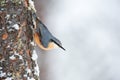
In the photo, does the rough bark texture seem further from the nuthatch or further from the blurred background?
the blurred background

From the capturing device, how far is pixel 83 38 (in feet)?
38.3

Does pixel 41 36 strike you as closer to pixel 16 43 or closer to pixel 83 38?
pixel 16 43

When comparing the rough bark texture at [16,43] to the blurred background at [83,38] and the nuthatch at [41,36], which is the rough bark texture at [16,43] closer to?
the nuthatch at [41,36]

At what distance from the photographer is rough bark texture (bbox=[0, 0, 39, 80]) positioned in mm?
1755

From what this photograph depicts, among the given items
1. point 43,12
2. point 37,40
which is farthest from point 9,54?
point 43,12

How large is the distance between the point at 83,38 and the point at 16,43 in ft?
32.6

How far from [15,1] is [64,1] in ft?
34.4

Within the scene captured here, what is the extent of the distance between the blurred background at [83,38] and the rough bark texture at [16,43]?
7.49m

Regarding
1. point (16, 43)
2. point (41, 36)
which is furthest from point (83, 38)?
point (16, 43)

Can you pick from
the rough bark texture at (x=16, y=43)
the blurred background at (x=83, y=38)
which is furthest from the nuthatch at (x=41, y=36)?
the blurred background at (x=83, y=38)

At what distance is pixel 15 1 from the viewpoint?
1.80m

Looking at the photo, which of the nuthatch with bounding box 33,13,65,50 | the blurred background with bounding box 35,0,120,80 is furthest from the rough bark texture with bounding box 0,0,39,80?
the blurred background with bounding box 35,0,120,80

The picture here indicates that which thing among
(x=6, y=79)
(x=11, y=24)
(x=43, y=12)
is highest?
(x=11, y=24)

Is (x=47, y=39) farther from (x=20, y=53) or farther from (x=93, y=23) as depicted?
(x=93, y=23)
